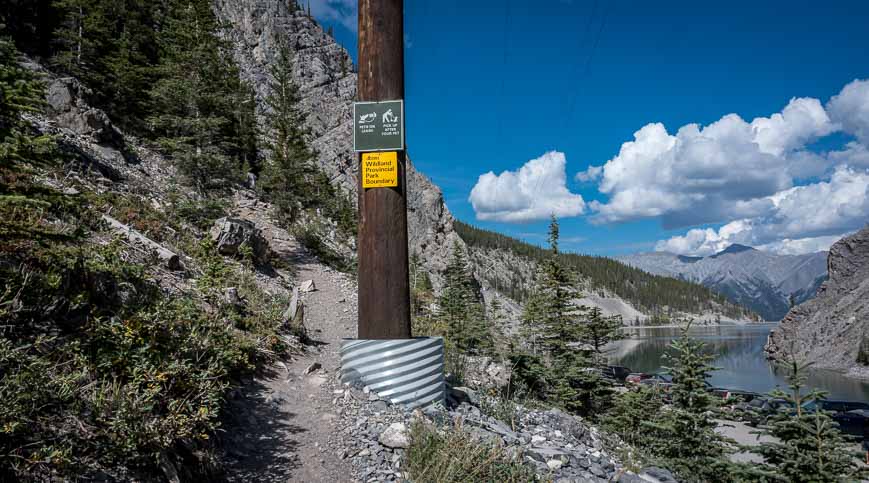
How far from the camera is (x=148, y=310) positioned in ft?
13.5

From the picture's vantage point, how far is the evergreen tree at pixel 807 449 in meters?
5.34

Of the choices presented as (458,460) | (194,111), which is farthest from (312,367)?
(194,111)

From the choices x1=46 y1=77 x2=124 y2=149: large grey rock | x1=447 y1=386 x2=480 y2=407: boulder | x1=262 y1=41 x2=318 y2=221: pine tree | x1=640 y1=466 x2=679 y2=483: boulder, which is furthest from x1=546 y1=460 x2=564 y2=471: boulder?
x1=262 y1=41 x2=318 y2=221: pine tree

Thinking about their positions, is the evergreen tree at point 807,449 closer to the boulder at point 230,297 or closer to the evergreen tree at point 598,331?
the boulder at point 230,297

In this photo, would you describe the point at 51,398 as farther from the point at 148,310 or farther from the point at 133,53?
the point at 133,53

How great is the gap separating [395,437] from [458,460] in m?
0.88

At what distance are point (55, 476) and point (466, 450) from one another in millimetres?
2524

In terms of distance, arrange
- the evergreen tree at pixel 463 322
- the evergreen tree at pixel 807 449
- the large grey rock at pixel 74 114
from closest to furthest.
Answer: the evergreen tree at pixel 807 449
the large grey rock at pixel 74 114
the evergreen tree at pixel 463 322

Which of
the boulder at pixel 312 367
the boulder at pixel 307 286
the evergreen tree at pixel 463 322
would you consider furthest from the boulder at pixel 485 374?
the boulder at pixel 307 286

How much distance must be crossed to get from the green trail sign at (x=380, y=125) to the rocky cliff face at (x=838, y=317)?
58.4 m

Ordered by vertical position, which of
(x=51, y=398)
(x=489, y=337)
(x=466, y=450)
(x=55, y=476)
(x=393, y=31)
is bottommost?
(x=489, y=337)

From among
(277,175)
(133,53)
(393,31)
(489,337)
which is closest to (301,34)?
(133,53)

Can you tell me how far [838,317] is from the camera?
51.8m

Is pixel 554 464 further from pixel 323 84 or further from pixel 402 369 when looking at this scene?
pixel 323 84
